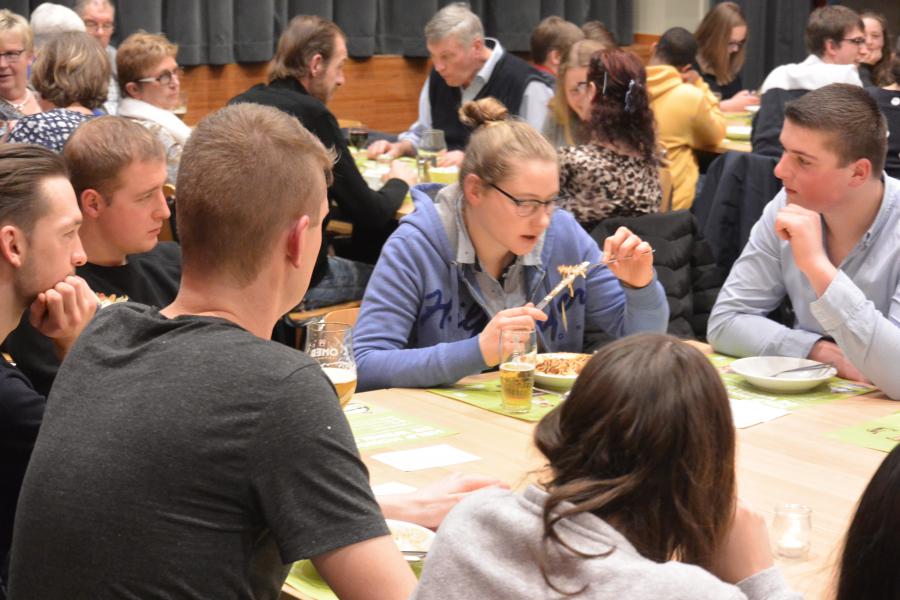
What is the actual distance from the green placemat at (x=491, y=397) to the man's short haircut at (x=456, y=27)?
3.54 m

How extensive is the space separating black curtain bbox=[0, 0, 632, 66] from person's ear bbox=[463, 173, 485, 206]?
170 inches

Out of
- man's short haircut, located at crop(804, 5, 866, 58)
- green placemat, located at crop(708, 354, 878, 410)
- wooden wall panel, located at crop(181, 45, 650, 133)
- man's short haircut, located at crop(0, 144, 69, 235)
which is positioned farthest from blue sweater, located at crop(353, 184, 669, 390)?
wooden wall panel, located at crop(181, 45, 650, 133)

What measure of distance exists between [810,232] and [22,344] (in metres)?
1.69

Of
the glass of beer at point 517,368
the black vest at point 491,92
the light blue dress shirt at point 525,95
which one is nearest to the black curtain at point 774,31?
the black vest at point 491,92

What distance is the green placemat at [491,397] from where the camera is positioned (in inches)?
96.2

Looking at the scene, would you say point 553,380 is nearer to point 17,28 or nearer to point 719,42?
point 17,28

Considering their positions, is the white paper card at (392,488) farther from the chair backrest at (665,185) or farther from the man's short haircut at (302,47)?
the man's short haircut at (302,47)

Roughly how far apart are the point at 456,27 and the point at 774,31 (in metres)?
3.71

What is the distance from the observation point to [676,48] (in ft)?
20.5

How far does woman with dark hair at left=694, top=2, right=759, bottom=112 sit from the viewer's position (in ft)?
24.4

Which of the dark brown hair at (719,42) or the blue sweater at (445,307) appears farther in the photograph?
the dark brown hair at (719,42)

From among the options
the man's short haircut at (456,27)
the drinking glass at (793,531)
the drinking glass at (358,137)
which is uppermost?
the man's short haircut at (456,27)

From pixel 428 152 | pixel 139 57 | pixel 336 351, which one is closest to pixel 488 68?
pixel 428 152

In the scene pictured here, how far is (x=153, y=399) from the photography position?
4.67 feet
